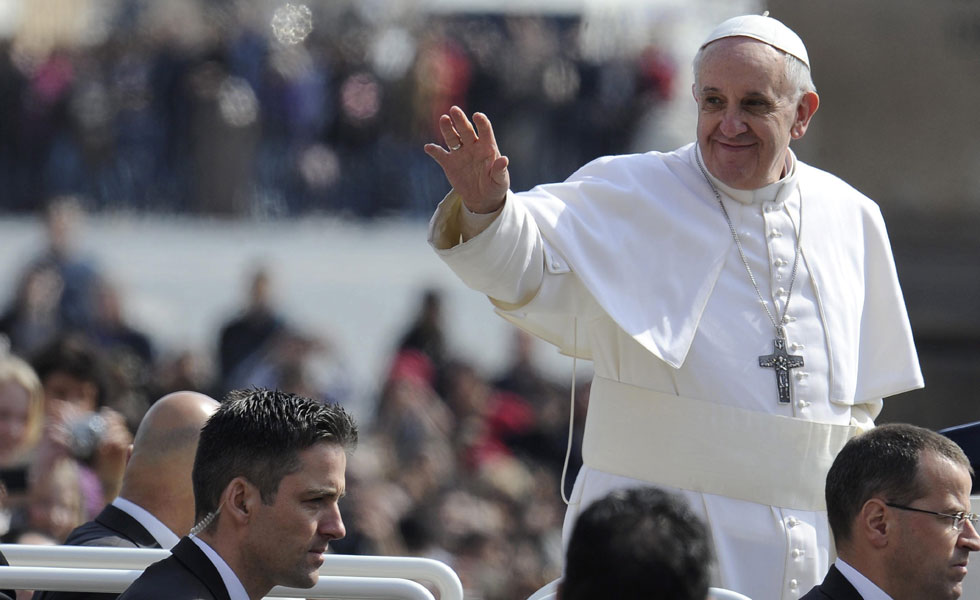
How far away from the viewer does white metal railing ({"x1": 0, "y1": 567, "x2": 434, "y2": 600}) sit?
3.40 metres

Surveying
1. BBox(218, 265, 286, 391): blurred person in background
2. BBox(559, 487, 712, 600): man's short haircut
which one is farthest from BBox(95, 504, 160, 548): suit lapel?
BBox(218, 265, 286, 391): blurred person in background

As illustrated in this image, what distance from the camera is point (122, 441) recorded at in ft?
19.7

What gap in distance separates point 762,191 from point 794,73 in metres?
0.31

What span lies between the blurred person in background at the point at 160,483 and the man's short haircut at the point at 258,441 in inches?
37.2

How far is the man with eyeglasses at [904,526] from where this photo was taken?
3625mm

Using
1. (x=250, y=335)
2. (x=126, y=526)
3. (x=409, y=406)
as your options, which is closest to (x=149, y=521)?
(x=126, y=526)

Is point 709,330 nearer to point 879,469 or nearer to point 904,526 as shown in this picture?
point 879,469

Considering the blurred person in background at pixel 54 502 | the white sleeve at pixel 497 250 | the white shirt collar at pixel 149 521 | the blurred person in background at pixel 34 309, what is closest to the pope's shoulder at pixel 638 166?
the white sleeve at pixel 497 250

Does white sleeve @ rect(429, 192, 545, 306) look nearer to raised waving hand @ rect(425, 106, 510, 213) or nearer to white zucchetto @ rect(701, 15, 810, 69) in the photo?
raised waving hand @ rect(425, 106, 510, 213)

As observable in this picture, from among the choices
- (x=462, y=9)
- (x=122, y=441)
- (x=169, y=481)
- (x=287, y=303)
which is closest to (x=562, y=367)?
(x=287, y=303)

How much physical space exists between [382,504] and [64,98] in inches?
221

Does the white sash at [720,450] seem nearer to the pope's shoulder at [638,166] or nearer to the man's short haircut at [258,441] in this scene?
the pope's shoulder at [638,166]

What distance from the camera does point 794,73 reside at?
411 centimetres

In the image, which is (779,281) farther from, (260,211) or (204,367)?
(260,211)
